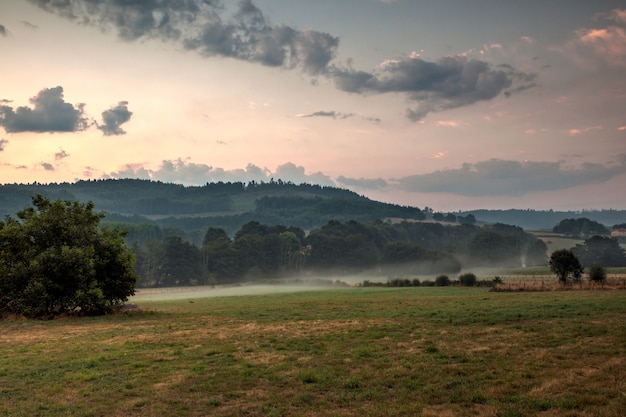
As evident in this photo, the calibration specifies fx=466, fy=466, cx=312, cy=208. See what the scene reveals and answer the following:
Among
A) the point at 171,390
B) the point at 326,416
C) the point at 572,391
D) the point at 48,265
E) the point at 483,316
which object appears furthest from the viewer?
the point at 48,265

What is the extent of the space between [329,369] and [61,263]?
106 feet

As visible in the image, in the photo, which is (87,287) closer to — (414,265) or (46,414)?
(46,414)

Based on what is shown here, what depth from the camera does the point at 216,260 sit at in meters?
173

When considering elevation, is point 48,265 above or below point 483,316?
above

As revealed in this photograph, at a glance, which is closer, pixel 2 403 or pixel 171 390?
pixel 2 403

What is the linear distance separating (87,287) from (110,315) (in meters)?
3.48

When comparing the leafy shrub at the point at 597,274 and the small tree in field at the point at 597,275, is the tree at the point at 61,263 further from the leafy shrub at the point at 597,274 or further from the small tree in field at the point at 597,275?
the leafy shrub at the point at 597,274

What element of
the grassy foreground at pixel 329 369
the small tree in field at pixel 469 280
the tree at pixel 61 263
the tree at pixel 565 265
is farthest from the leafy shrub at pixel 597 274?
the tree at pixel 61 263

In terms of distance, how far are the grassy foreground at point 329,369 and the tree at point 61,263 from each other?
901 cm

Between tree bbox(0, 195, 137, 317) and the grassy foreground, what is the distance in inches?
355

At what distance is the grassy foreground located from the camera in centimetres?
1433

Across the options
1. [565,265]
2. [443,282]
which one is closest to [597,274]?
[565,265]

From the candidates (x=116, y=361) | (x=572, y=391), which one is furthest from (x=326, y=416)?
(x=116, y=361)

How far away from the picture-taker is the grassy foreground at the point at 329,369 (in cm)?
1433
